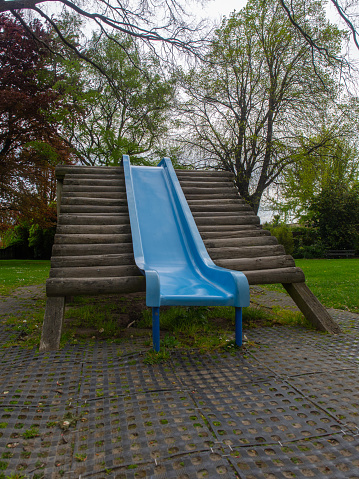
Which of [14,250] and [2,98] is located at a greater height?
[2,98]

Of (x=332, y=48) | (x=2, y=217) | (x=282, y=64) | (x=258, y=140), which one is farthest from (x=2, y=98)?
(x=332, y=48)

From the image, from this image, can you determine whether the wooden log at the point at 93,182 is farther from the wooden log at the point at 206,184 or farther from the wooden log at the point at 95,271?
the wooden log at the point at 95,271

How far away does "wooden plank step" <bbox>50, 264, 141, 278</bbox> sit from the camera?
3869mm

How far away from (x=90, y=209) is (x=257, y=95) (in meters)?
12.5

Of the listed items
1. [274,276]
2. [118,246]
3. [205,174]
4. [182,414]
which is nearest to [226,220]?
[274,276]

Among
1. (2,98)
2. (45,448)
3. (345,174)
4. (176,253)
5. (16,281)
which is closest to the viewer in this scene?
(45,448)

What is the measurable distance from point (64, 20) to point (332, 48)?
11948 mm

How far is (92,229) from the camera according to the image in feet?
15.3

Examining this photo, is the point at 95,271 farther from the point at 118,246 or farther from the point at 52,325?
the point at 52,325

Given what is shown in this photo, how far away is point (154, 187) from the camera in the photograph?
6.65m

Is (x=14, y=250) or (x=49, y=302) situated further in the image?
(x=14, y=250)

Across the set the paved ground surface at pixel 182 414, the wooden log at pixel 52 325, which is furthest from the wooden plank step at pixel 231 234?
the wooden log at pixel 52 325

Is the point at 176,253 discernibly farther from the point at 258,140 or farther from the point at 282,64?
the point at 282,64

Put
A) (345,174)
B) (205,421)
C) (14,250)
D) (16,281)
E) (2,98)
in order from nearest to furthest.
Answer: (205,421) < (16,281) < (2,98) < (14,250) < (345,174)
